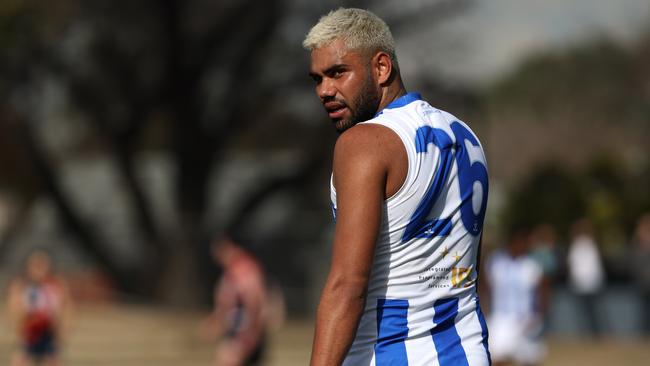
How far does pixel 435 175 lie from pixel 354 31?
0.47m

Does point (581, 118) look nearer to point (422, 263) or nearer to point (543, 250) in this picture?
point (543, 250)

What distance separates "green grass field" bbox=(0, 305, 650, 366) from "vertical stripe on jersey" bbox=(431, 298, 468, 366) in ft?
53.4

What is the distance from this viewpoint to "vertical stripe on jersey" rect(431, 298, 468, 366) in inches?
143

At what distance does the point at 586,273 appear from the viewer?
24.1 meters

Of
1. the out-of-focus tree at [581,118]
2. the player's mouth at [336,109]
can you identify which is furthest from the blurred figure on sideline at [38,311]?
the out-of-focus tree at [581,118]

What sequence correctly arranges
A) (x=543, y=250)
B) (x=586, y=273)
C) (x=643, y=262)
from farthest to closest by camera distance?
(x=586, y=273), (x=643, y=262), (x=543, y=250)

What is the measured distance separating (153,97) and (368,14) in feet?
91.2

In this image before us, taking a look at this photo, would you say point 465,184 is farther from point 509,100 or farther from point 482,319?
point 509,100

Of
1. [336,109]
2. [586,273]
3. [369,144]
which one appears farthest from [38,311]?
[369,144]

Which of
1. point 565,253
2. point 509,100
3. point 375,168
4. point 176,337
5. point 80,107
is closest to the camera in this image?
point 375,168

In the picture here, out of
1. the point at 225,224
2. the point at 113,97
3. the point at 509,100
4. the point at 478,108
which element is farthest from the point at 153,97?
the point at 509,100

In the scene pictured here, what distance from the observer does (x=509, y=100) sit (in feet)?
202

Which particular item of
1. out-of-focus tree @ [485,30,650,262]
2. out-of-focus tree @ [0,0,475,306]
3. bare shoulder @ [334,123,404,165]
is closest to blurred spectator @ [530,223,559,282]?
out-of-focus tree @ [0,0,475,306]

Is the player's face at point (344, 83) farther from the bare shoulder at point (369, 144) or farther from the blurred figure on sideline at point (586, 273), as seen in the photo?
the blurred figure on sideline at point (586, 273)
